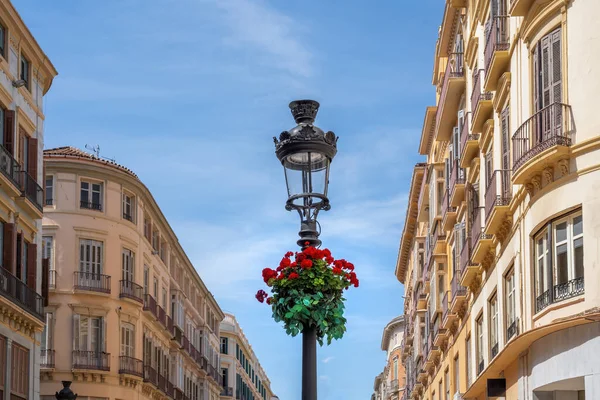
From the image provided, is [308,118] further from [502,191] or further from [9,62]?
[9,62]

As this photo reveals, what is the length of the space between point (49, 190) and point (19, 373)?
18.5m

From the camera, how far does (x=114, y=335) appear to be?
54562 mm

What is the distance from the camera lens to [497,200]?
1100 inches

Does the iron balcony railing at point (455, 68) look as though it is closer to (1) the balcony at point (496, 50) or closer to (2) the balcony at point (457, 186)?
(2) the balcony at point (457, 186)

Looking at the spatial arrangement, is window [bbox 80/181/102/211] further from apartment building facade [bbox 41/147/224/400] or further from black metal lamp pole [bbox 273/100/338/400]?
black metal lamp pole [bbox 273/100/338/400]

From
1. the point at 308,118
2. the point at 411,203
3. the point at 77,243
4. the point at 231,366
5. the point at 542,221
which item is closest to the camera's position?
the point at 308,118

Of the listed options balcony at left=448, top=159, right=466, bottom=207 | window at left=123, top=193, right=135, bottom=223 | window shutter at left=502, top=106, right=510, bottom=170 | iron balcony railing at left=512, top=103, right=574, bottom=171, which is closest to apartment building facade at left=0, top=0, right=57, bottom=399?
balcony at left=448, top=159, right=466, bottom=207

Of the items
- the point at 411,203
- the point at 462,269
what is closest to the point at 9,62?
the point at 462,269

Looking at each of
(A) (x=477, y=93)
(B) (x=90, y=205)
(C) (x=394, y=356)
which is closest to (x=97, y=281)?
(B) (x=90, y=205)

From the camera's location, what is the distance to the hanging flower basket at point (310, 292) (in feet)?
53.7

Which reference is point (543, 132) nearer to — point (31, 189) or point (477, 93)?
point (477, 93)

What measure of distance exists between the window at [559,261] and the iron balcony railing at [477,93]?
23.8 feet

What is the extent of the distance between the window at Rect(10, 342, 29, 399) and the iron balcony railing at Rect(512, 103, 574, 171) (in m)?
18.4

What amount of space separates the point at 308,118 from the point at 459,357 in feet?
81.8
